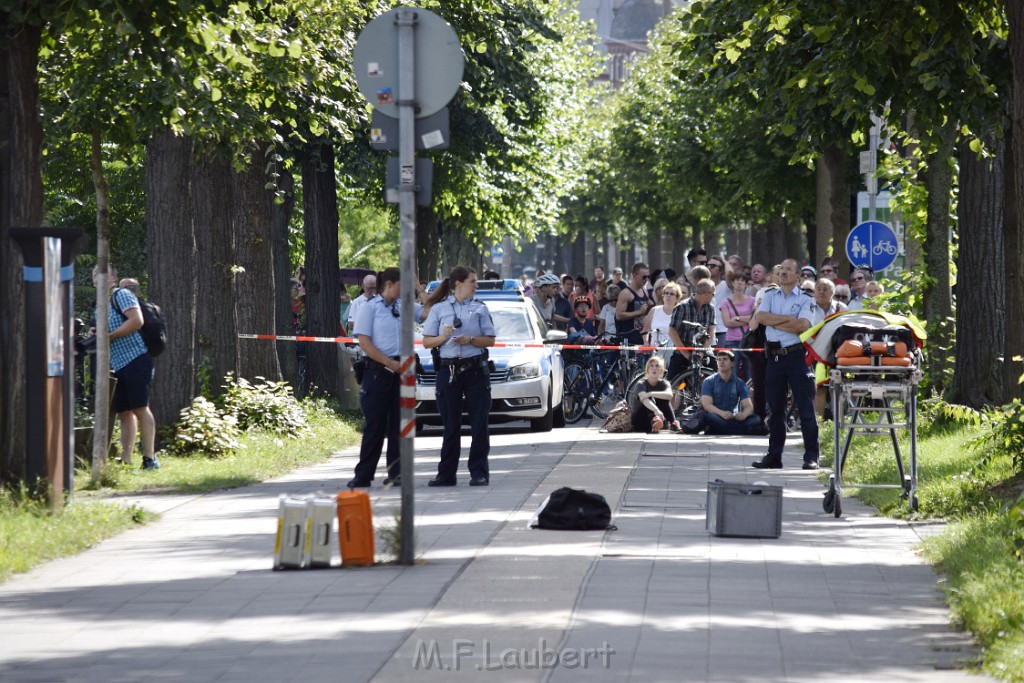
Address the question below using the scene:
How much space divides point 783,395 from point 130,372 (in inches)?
231

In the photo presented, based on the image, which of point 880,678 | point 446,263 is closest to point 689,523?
point 880,678

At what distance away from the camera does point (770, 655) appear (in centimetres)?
750

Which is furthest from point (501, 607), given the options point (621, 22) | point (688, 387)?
point (621, 22)

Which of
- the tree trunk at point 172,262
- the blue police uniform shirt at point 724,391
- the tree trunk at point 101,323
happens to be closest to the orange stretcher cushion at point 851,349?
the tree trunk at point 101,323

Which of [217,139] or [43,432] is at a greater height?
[217,139]

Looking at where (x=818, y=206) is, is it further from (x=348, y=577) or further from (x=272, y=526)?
(x=348, y=577)

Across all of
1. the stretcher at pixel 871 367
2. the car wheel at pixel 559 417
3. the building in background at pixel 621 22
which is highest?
the building in background at pixel 621 22

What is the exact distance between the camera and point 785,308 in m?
16.4

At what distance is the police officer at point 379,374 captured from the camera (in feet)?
49.6

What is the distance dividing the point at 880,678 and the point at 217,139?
33.2ft

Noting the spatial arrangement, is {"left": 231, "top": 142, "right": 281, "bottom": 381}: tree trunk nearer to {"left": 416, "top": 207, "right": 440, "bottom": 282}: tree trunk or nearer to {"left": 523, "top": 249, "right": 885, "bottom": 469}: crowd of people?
{"left": 523, "top": 249, "right": 885, "bottom": 469}: crowd of people

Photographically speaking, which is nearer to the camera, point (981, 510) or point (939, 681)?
point (939, 681)

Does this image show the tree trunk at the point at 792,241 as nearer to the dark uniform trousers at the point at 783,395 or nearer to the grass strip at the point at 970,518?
the grass strip at the point at 970,518

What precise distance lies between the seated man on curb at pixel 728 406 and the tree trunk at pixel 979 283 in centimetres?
314
